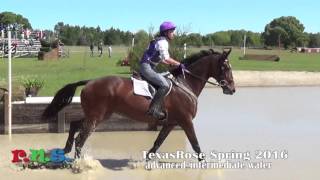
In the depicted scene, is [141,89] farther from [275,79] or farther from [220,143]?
[275,79]

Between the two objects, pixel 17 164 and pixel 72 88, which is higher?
pixel 72 88

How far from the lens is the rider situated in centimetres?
869

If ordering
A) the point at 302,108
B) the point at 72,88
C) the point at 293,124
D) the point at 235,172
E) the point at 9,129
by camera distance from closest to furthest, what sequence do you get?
the point at 235,172 → the point at 72,88 → the point at 9,129 → the point at 293,124 → the point at 302,108

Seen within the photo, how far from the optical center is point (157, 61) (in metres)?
8.92

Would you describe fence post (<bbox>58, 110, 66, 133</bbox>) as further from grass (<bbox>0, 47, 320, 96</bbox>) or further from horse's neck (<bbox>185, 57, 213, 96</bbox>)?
horse's neck (<bbox>185, 57, 213, 96</bbox>)

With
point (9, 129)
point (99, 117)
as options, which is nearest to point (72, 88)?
point (99, 117)

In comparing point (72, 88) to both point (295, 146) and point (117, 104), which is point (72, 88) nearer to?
point (117, 104)

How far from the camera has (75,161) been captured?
8836mm

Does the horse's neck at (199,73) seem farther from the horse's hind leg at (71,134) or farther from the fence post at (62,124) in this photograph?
the fence post at (62,124)

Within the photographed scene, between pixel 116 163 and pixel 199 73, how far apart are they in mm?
2113

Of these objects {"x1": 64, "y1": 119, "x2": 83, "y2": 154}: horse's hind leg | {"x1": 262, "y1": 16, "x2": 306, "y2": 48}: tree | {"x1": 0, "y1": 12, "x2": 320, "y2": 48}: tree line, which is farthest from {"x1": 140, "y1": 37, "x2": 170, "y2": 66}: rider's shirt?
{"x1": 262, "y1": 16, "x2": 306, "y2": 48}: tree

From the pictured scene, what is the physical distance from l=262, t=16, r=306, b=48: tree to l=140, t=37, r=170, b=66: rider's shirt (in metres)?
119

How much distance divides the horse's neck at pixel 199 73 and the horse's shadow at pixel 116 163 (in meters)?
1.70

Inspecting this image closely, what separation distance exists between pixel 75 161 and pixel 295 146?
15.4 feet
